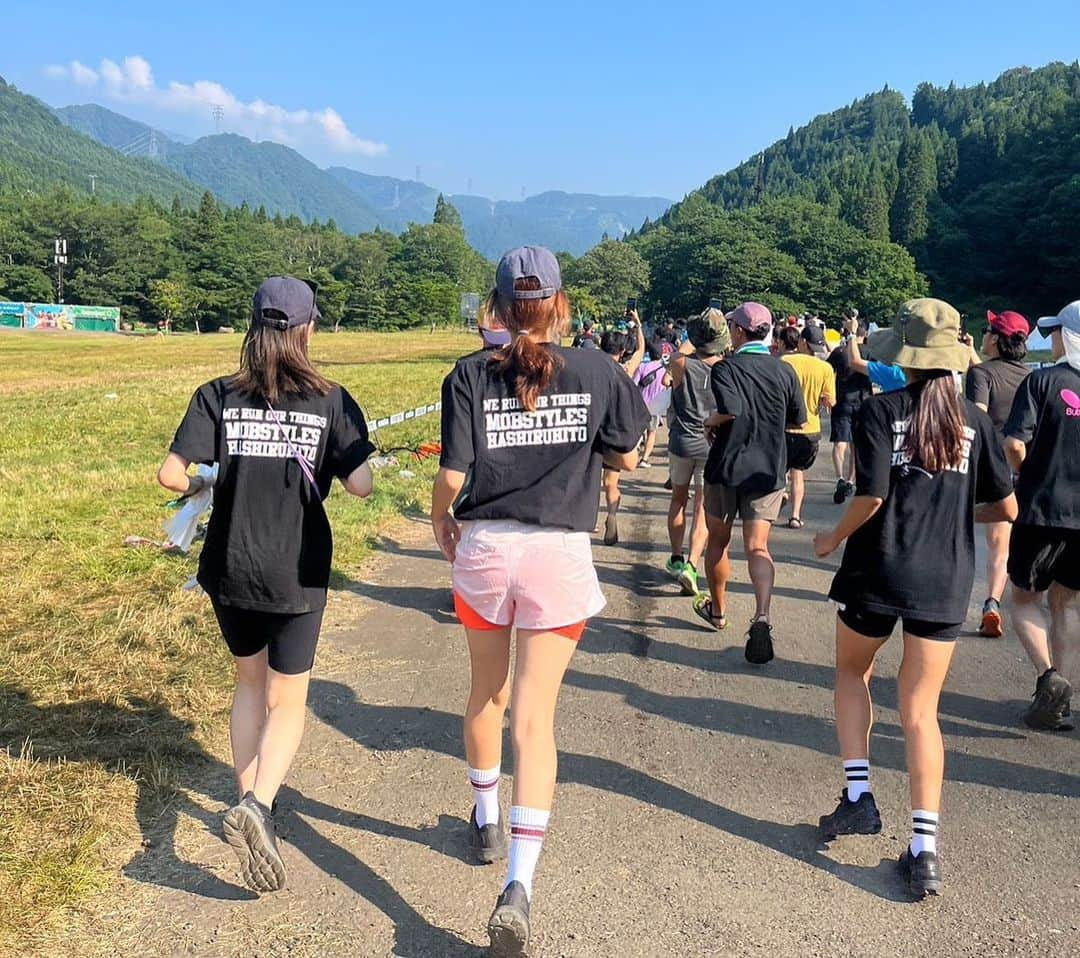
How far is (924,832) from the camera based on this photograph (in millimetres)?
3129

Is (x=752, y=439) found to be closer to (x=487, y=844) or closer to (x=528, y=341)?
(x=528, y=341)

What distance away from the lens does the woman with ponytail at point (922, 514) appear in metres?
3.16

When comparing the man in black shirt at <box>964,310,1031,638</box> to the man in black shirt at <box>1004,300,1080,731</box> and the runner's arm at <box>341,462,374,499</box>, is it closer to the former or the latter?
the man in black shirt at <box>1004,300,1080,731</box>

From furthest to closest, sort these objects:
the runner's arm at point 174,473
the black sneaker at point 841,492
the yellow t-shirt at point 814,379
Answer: the black sneaker at point 841,492 < the yellow t-shirt at point 814,379 < the runner's arm at point 174,473

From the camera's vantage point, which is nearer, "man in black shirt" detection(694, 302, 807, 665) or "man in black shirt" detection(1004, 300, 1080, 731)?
"man in black shirt" detection(1004, 300, 1080, 731)

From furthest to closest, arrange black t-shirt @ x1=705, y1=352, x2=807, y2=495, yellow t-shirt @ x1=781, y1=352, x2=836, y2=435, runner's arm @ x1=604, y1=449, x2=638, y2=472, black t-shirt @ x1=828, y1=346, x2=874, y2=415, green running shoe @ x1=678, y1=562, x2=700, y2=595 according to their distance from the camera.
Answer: black t-shirt @ x1=828, y1=346, x2=874, y2=415 → yellow t-shirt @ x1=781, y1=352, x2=836, y2=435 → green running shoe @ x1=678, y1=562, x2=700, y2=595 → black t-shirt @ x1=705, y1=352, x2=807, y2=495 → runner's arm @ x1=604, y1=449, x2=638, y2=472

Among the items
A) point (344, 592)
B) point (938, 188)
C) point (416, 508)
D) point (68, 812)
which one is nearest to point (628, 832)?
point (68, 812)

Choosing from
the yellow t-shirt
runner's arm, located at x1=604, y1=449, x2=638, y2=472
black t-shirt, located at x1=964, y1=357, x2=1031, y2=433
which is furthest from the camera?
the yellow t-shirt

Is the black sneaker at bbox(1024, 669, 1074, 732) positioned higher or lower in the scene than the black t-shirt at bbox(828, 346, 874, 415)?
lower

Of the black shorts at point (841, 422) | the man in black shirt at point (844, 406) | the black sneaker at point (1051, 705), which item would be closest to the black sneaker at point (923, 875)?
the black sneaker at point (1051, 705)

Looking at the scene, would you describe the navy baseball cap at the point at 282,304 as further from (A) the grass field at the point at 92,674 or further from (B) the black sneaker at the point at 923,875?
(B) the black sneaker at the point at 923,875

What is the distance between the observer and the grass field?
3119 millimetres

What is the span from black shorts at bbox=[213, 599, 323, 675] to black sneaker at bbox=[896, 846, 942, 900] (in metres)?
2.26

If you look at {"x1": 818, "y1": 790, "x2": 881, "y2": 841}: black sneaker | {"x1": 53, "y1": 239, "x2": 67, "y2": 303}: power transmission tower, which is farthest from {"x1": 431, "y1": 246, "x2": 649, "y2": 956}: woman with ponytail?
{"x1": 53, "y1": 239, "x2": 67, "y2": 303}: power transmission tower
